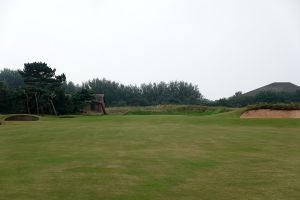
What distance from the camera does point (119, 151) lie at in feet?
47.4

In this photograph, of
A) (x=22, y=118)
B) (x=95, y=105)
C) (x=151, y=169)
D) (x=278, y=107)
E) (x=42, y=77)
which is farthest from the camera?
(x=95, y=105)

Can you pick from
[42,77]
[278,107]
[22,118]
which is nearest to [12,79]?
[42,77]

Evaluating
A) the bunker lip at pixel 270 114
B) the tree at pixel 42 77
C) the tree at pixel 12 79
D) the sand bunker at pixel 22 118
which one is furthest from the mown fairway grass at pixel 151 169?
the tree at pixel 12 79

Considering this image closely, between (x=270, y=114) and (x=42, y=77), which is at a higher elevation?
(x=42, y=77)

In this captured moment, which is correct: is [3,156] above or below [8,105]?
below

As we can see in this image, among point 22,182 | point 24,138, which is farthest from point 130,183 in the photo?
point 24,138

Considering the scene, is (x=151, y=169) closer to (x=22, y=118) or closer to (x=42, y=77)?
(x=22, y=118)

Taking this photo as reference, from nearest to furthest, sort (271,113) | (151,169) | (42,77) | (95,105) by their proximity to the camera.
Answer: (151,169)
(271,113)
(42,77)
(95,105)

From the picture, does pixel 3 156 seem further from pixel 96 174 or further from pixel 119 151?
pixel 96 174

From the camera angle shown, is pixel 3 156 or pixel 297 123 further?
pixel 297 123

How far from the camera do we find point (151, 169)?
10.5m

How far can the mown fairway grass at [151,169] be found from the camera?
7.83 meters

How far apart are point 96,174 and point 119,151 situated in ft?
15.1

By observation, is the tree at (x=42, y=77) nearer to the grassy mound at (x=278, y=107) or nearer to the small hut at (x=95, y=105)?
the small hut at (x=95, y=105)
